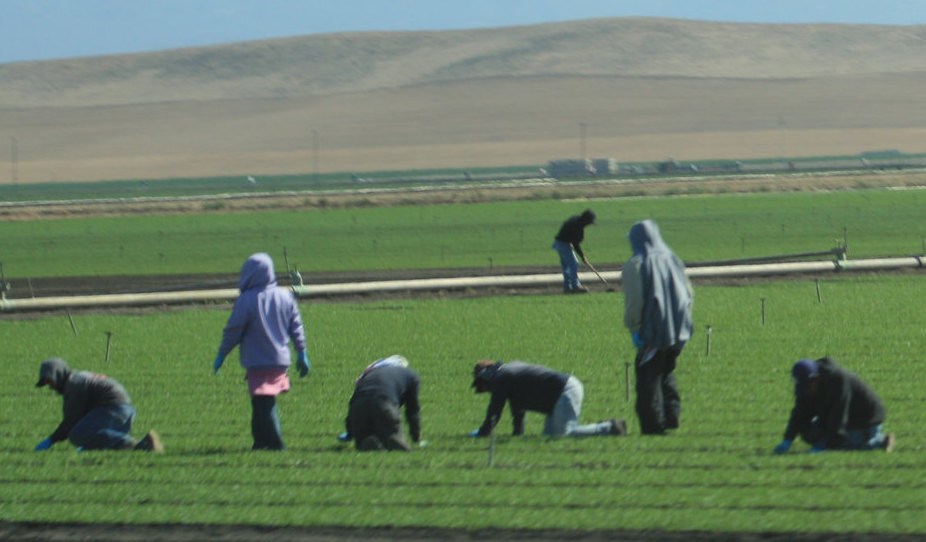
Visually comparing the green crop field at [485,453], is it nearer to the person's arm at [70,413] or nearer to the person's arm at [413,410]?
the person's arm at [70,413]

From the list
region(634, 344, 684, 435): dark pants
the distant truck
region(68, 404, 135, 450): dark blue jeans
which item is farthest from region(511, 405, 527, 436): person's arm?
the distant truck

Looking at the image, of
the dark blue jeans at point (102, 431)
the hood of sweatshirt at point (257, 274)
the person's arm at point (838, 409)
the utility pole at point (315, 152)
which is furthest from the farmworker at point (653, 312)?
the utility pole at point (315, 152)

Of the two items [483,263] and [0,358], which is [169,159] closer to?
[483,263]

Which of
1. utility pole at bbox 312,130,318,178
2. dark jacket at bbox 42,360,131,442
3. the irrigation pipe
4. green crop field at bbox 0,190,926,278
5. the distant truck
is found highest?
dark jacket at bbox 42,360,131,442

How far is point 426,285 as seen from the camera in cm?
2975

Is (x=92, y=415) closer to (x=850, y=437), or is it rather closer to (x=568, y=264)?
(x=850, y=437)

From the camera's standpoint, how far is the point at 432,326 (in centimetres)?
2317

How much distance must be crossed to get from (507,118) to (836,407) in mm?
159202

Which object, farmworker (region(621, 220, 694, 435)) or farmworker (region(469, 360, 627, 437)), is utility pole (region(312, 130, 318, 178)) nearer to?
farmworker (region(469, 360, 627, 437))

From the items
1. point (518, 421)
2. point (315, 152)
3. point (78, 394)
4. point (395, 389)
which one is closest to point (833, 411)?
point (518, 421)

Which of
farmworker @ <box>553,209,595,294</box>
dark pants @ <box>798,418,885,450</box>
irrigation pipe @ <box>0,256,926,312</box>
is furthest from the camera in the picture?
irrigation pipe @ <box>0,256,926,312</box>

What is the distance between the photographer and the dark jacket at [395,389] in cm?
1211

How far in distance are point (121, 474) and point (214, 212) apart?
5122 cm

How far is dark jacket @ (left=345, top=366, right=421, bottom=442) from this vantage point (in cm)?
1211
